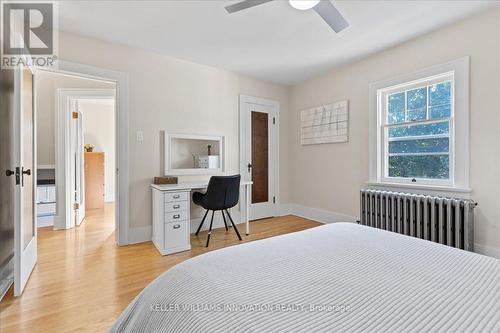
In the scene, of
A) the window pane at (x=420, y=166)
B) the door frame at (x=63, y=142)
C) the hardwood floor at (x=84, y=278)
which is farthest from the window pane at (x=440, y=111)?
the door frame at (x=63, y=142)

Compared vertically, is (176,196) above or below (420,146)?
below

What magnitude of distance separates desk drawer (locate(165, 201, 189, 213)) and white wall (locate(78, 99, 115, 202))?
3994mm

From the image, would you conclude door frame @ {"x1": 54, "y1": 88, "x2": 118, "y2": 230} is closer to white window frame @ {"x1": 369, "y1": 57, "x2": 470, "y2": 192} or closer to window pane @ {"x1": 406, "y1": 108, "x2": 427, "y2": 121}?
white window frame @ {"x1": 369, "y1": 57, "x2": 470, "y2": 192}

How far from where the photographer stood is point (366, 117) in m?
3.26

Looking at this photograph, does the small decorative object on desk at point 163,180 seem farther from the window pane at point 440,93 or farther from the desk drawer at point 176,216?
the window pane at point 440,93

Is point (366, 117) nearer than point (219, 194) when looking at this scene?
No

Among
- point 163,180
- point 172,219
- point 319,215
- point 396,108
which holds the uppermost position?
point 396,108

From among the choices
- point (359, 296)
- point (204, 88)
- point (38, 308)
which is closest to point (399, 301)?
point (359, 296)

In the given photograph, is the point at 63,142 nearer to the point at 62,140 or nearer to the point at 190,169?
the point at 62,140

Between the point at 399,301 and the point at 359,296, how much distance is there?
0.11 meters

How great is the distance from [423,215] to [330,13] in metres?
2.18

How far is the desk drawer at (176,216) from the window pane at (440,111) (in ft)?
9.83

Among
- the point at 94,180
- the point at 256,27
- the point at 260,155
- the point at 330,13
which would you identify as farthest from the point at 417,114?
the point at 94,180

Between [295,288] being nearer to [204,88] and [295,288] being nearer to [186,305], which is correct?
[186,305]
